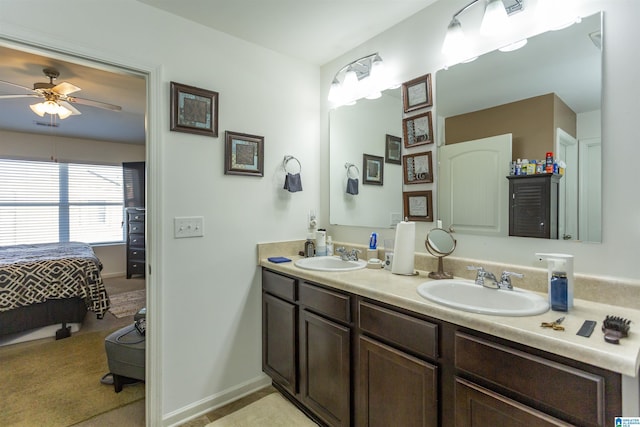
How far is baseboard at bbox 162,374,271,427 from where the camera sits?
1820 millimetres

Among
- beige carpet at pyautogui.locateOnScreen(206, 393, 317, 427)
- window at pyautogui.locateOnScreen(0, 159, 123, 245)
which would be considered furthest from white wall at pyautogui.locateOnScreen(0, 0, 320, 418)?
window at pyautogui.locateOnScreen(0, 159, 123, 245)

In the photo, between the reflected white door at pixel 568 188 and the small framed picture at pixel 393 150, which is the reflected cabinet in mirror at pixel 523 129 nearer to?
the reflected white door at pixel 568 188

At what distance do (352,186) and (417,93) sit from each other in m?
0.77

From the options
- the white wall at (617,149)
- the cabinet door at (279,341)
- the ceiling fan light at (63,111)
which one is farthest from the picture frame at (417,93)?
the ceiling fan light at (63,111)

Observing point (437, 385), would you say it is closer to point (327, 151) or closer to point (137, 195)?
point (327, 151)

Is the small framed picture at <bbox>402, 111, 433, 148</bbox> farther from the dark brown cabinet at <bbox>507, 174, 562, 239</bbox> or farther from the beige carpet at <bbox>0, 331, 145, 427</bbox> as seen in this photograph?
the beige carpet at <bbox>0, 331, 145, 427</bbox>

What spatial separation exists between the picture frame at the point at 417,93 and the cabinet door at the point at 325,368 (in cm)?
133

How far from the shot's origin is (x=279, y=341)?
78.1 inches

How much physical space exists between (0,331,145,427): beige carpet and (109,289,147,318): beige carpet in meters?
0.78

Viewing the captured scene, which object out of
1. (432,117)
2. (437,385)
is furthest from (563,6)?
(437,385)

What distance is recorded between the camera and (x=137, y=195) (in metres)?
5.52

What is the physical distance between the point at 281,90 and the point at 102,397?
245cm

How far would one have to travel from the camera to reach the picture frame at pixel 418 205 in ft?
5.85

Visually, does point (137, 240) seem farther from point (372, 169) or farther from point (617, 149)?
point (617, 149)
